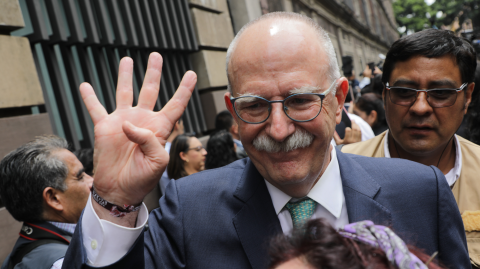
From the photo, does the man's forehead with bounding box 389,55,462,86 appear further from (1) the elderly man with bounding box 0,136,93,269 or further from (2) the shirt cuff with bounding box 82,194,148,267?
(1) the elderly man with bounding box 0,136,93,269

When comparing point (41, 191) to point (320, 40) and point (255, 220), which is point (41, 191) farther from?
point (320, 40)

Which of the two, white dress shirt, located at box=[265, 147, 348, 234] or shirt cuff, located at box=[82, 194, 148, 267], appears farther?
white dress shirt, located at box=[265, 147, 348, 234]

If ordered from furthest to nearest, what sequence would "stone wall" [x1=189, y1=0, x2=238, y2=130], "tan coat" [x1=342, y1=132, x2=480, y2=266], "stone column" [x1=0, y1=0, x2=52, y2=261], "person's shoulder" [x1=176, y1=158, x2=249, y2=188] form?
"stone wall" [x1=189, y1=0, x2=238, y2=130] < "stone column" [x1=0, y1=0, x2=52, y2=261] < "tan coat" [x1=342, y1=132, x2=480, y2=266] < "person's shoulder" [x1=176, y1=158, x2=249, y2=188]

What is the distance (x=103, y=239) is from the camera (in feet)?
4.23

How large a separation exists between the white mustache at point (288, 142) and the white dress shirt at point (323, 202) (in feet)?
0.70

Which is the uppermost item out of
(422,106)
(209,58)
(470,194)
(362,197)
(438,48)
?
(209,58)

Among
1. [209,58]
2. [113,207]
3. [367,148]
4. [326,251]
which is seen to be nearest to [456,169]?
[367,148]

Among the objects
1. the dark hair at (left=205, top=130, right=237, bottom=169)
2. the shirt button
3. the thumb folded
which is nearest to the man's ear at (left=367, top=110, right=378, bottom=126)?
the dark hair at (left=205, top=130, right=237, bottom=169)

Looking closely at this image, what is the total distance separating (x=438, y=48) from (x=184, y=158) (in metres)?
3.40

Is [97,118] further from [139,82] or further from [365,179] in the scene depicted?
[139,82]

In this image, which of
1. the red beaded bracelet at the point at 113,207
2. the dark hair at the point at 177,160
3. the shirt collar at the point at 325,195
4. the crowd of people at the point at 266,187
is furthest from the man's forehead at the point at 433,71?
the dark hair at the point at 177,160

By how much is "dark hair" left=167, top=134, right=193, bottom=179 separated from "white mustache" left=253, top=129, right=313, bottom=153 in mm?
3464

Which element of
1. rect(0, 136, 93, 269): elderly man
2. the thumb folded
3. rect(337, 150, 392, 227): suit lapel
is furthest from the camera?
rect(0, 136, 93, 269): elderly man

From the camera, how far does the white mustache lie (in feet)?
4.68
